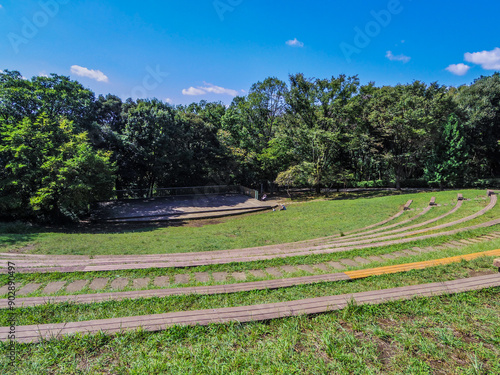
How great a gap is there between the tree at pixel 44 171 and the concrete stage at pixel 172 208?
3007mm

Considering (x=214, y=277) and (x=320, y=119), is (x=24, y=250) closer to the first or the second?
(x=214, y=277)

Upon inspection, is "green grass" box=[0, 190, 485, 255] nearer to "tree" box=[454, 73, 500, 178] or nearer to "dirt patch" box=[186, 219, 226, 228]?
"dirt patch" box=[186, 219, 226, 228]

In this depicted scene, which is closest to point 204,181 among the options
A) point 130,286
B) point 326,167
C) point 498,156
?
point 326,167

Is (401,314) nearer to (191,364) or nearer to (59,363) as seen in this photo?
(191,364)

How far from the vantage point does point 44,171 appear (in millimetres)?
13203

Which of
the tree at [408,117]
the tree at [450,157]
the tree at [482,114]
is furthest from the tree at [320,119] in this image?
the tree at [482,114]

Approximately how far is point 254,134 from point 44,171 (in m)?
20.3

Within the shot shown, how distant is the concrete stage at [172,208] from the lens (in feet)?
54.1

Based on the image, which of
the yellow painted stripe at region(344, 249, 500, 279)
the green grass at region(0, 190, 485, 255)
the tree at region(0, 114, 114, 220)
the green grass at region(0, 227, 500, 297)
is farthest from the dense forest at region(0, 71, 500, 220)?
the yellow painted stripe at region(344, 249, 500, 279)

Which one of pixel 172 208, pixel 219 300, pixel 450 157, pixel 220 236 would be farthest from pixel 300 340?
pixel 450 157

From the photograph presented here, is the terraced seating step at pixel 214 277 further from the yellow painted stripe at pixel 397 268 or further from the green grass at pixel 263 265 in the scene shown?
the yellow painted stripe at pixel 397 268

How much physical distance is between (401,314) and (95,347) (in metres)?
3.47

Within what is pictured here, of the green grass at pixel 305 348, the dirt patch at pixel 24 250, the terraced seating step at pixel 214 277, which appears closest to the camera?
Result: the green grass at pixel 305 348

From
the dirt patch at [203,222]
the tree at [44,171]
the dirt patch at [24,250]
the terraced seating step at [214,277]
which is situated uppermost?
the tree at [44,171]
